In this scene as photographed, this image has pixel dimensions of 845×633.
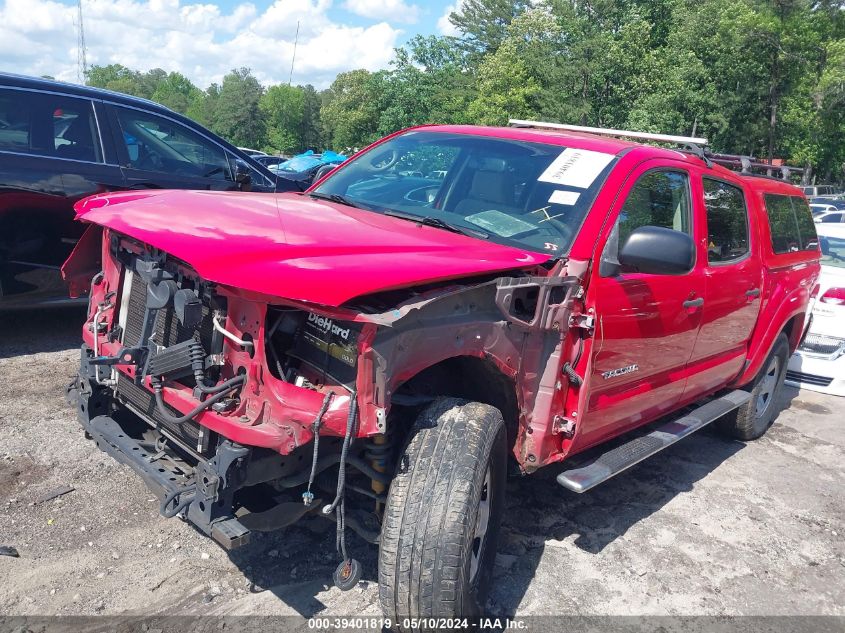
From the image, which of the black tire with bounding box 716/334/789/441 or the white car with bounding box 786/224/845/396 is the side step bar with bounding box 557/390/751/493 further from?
the white car with bounding box 786/224/845/396

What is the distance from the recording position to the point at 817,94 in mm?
31328

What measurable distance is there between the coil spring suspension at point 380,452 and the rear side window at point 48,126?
397 cm

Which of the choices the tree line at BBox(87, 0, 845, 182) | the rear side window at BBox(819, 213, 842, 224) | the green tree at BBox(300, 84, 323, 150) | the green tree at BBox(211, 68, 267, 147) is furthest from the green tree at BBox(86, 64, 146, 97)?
the rear side window at BBox(819, 213, 842, 224)

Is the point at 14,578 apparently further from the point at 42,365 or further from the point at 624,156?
the point at 624,156

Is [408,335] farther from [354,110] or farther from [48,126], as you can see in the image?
[354,110]

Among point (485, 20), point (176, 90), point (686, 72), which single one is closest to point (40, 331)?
point (686, 72)

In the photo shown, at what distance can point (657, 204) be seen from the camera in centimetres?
399

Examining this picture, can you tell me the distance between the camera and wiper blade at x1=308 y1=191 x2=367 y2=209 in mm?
3910

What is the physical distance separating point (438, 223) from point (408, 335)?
3.46 feet

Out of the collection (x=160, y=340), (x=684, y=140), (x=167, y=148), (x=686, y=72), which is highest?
(x=686, y=72)

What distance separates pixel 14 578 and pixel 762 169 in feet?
19.3

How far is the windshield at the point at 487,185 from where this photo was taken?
3514 millimetres

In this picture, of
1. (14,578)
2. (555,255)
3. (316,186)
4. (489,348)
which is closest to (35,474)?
(14,578)

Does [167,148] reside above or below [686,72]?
below
